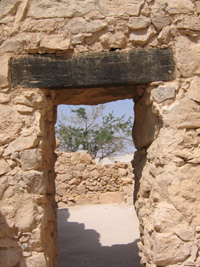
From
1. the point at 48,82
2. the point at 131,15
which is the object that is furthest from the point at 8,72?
the point at 131,15

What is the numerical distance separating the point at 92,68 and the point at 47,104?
0.58 meters

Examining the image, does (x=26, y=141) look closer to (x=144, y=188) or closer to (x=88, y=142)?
(x=144, y=188)

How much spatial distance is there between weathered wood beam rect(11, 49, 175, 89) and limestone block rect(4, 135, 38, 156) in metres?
0.51

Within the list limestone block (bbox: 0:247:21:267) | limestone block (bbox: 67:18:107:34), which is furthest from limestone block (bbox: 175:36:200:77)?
limestone block (bbox: 0:247:21:267)

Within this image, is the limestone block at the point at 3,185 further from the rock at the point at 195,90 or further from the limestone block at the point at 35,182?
the rock at the point at 195,90

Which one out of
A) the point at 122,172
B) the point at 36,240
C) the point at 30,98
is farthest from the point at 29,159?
the point at 122,172

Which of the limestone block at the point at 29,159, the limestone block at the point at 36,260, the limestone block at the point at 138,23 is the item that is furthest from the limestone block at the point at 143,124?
the limestone block at the point at 36,260

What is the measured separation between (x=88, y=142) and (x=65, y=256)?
13970 millimetres

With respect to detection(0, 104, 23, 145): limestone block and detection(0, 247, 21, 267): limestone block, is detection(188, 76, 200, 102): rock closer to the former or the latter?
detection(0, 104, 23, 145): limestone block

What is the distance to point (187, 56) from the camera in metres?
2.91

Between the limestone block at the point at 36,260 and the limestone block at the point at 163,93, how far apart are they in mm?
1764

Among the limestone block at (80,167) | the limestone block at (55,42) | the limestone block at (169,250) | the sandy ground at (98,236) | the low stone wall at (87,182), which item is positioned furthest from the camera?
the limestone block at (80,167)

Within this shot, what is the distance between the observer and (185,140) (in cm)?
278

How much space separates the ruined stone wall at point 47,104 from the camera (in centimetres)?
275
